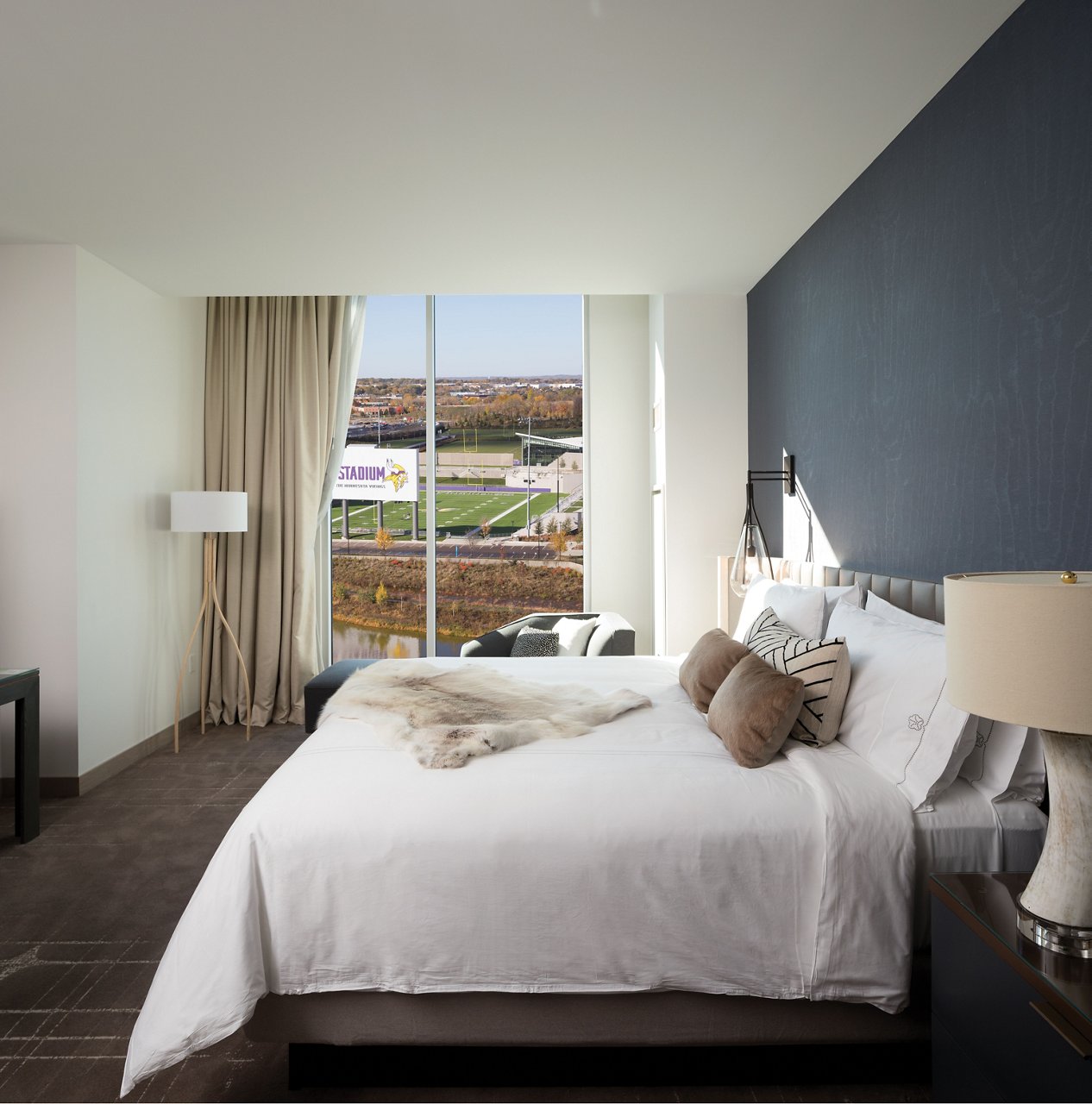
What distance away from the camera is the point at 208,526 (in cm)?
477

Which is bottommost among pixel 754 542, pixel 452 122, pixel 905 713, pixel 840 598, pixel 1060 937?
A: pixel 1060 937

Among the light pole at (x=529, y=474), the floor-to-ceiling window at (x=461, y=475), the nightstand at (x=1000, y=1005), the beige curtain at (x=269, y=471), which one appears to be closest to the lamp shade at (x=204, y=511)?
the beige curtain at (x=269, y=471)

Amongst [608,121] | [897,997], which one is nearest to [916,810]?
[897,997]

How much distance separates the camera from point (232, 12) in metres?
2.13

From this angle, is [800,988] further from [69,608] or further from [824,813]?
[69,608]

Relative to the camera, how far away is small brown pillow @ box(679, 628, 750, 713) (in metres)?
2.74

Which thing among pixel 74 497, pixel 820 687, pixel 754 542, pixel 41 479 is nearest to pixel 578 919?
pixel 820 687

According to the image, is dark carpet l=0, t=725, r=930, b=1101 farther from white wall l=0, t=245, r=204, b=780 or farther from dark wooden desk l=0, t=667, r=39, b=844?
white wall l=0, t=245, r=204, b=780

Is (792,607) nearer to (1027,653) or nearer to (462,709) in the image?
(462,709)

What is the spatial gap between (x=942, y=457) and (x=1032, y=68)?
40.2 inches

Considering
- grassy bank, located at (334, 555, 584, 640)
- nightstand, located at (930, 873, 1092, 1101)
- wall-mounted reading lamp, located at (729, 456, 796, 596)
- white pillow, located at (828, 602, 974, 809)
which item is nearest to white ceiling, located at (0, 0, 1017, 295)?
wall-mounted reading lamp, located at (729, 456, 796, 596)

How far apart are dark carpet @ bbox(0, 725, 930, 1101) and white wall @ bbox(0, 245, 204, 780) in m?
0.68

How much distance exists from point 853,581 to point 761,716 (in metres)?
1.27

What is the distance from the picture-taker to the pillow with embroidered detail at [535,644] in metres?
4.75
